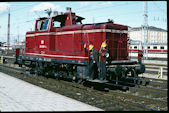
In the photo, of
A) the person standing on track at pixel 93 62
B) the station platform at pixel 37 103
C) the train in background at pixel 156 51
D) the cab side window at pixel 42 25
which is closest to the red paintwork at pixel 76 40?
the cab side window at pixel 42 25

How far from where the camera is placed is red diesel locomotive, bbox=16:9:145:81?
9.32m

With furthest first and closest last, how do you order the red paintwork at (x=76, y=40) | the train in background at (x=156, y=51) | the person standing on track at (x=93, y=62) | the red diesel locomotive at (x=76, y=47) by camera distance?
the train in background at (x=156, y=51), the red paintwork at (x=76, y=40), the red diesel locomotive at (x=76, y=47), the person standing on track at (x=93, y=62)

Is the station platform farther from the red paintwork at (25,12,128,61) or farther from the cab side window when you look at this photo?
the cab side window

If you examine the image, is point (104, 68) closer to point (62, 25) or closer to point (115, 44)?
point (115, 44)

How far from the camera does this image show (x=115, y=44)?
980cm

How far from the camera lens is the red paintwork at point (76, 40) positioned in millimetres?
9500

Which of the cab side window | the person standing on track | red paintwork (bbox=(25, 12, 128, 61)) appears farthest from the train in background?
the person standing on track

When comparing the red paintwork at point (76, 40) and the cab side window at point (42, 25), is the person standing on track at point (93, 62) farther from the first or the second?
the cab side window at point (42, 25)

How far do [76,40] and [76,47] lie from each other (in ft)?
1.20

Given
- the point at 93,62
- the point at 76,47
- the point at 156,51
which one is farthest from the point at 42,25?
the point at 156,51

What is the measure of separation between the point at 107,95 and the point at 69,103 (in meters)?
2.27

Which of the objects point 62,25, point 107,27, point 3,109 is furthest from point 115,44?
point 3,109

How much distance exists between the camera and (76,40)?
10234mm

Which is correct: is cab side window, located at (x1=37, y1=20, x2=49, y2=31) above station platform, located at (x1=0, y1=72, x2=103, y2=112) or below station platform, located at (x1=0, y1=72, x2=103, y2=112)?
above
